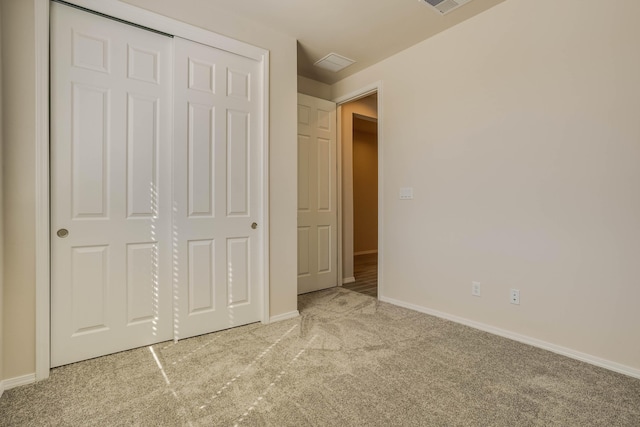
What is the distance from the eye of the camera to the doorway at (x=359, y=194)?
4359 millimetres

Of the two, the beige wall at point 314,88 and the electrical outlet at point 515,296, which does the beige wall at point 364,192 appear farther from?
the electrical outlet at point 515,296

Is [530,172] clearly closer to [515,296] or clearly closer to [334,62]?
[515,296]

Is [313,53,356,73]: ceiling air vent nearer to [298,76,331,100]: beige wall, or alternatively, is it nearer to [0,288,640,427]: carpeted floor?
[298,76,331,100]: beige wall

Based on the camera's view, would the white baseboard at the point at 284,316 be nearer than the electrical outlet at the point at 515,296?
No

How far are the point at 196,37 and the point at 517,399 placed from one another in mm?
3205

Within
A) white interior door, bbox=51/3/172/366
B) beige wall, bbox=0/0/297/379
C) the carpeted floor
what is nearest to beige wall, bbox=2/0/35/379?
beige wall, bbox=0/0/297/379

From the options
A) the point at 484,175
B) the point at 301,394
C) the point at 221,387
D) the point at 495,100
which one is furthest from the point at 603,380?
the point at 221,387

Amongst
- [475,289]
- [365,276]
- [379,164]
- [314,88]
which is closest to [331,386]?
[475,289]

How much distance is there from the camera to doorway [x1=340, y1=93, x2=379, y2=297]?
172 inches

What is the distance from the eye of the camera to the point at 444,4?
2498mm

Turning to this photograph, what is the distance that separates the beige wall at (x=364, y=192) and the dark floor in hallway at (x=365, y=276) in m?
0.50

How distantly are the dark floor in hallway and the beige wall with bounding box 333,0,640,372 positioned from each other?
2.51ft

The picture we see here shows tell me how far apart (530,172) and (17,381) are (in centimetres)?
361

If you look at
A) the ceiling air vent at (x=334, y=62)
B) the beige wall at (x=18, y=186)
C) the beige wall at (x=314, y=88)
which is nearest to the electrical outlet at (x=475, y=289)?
the ceiling air vent at (x=334, y=62)
